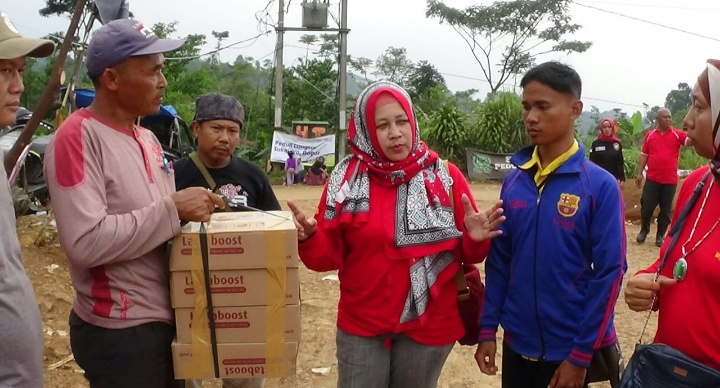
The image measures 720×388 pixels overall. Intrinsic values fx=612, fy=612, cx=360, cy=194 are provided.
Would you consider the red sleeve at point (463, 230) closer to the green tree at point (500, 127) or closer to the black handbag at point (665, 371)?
the black handbag at point (665, 371)

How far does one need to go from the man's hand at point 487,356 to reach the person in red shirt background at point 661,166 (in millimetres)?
6754

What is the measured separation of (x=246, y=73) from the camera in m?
37.9

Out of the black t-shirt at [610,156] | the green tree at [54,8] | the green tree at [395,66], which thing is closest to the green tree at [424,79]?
the green tree at [395,66]

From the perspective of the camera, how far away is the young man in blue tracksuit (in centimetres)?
224

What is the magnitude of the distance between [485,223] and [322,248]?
0.66m

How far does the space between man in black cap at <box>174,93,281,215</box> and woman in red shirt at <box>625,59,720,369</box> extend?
2.04 m

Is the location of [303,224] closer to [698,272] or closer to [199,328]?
[199,328]

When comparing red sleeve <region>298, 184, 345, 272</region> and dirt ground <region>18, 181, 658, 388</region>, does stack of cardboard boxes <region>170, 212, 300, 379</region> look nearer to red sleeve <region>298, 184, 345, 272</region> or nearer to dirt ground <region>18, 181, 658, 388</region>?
red sleeve <region>298, 184, 345, 272</region>

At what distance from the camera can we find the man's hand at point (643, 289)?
1.93 m

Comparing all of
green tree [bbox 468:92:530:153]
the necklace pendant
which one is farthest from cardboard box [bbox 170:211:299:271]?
green tree [bbox 468:92:530:153]

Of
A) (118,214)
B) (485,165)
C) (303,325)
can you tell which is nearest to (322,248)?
(118,214)

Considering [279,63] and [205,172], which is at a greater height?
[279,63]

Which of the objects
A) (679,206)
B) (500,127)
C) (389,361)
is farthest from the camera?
(500,127)

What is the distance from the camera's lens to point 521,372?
250 cm
